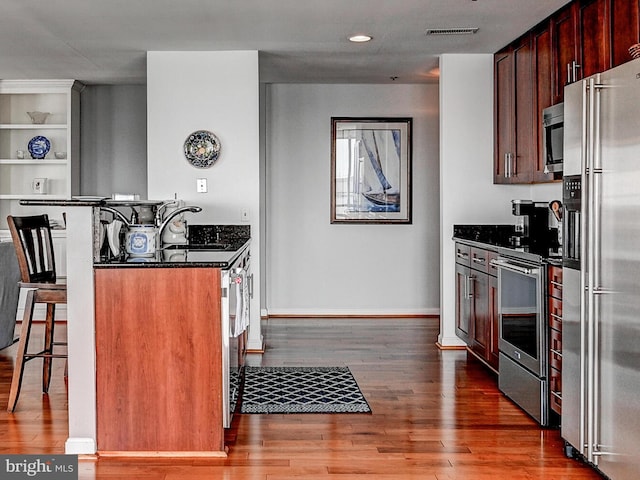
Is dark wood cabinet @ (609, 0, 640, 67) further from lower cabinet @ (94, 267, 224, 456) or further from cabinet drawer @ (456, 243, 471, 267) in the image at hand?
lower cabinet @ (94, 267, 224, 456)

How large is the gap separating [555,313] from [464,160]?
8.33 feet

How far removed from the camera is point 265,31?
17.3 ft

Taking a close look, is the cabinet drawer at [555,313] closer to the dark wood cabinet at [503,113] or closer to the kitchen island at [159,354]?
the kitchen island at [159,354]

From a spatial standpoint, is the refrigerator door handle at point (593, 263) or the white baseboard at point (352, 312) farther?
the white baseboard at point (352, 312)

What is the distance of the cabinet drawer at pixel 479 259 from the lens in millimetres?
5105

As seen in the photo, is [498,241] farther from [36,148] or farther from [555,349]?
[36,148]

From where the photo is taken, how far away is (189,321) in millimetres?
3475

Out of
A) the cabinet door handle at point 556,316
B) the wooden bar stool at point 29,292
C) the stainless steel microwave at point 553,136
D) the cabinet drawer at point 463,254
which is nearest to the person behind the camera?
the cabinet door handle at point 556,316

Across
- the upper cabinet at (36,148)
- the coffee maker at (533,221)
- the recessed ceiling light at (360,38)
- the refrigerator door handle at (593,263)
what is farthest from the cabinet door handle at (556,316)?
the upper cabinet at (36,148)

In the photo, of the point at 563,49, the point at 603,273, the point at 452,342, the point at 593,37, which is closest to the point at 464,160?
the point at 452,342

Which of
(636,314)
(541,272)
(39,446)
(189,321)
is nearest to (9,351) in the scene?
(39,446)

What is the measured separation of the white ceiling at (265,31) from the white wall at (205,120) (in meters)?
0.16

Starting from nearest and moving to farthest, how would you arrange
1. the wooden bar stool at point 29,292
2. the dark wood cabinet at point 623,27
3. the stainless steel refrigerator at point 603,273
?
the stainless steel refrigerator at point 603,273 < the dark wood cabinet at point 623,27 < the wooden bar stool at point 29,292

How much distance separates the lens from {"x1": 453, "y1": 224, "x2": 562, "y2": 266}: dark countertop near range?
401cm
